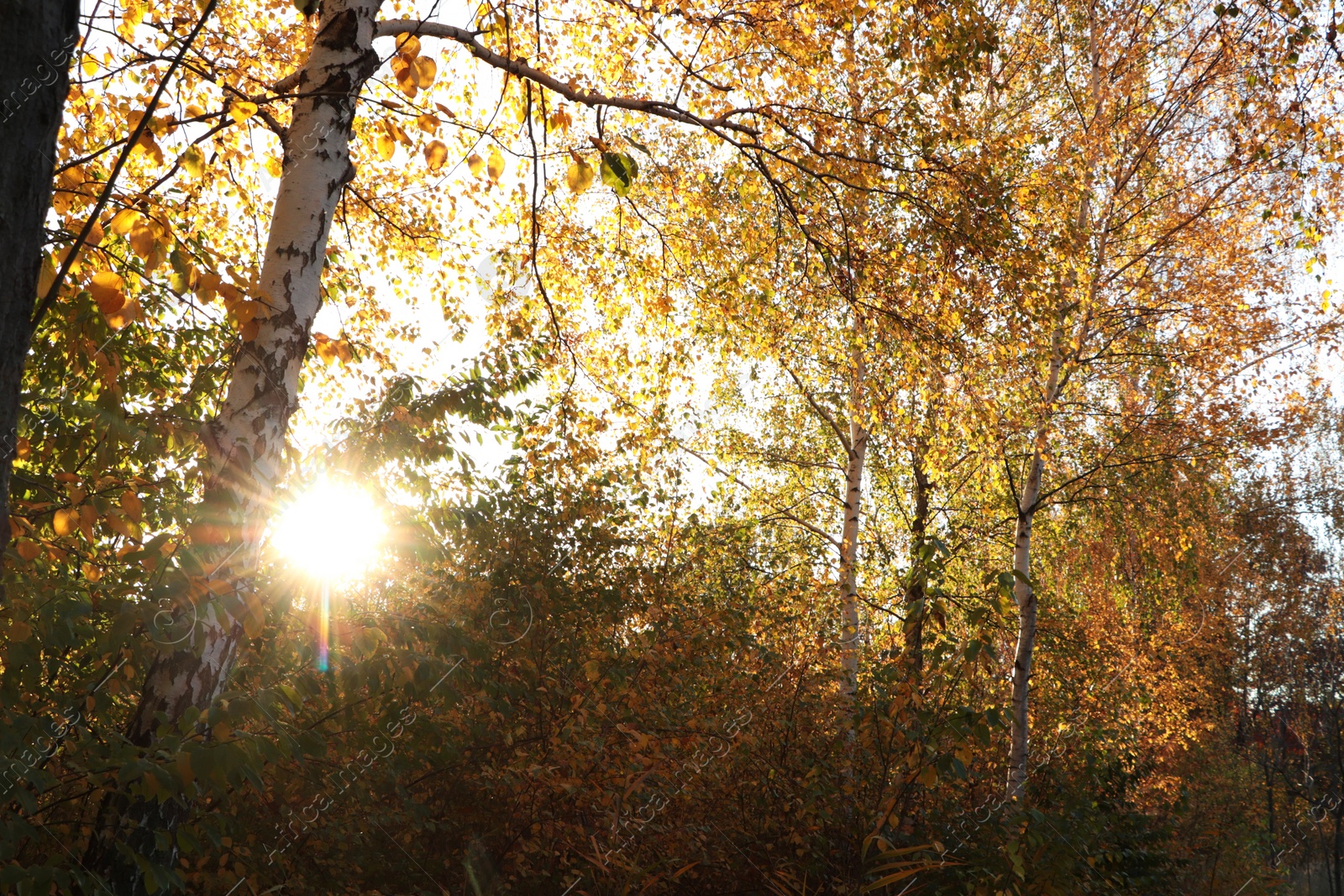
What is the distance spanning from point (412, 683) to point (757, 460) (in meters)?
9.47

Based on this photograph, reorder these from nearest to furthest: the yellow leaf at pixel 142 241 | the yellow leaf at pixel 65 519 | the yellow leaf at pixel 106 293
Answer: the yellow leaf at pixel 106 293, the yellow leaf at pixel 142 241, the yellow leaf at pixel 65 519

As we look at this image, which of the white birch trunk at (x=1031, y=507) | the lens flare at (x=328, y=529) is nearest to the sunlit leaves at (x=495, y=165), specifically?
the lens flare at (x=328, y=529)

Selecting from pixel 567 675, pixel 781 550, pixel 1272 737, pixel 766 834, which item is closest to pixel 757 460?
pixel 781 550

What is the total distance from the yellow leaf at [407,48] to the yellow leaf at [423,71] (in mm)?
64

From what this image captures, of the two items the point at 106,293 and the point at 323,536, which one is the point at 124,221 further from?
the point at 323,536

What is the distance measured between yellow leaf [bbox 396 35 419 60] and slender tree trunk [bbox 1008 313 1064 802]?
234 inches

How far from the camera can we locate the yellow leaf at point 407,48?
2.87 metres

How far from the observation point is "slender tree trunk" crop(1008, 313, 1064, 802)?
773 centimetres

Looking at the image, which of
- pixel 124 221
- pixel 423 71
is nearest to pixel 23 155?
pixel 124 221

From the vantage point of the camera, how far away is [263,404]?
300 cm

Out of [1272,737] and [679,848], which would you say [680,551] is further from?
[1272,737]

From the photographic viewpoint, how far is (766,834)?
4.43 meters

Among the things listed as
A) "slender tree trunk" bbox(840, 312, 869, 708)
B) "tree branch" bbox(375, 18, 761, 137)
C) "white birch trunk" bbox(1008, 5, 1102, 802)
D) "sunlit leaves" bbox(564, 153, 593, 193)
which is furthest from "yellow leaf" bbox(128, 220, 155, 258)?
"slender tree trunk" bbox(840, 312, 869, 708)

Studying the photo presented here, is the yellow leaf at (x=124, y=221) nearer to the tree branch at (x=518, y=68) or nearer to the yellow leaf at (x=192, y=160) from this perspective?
the yellow leaf at (x=192, y=160)
